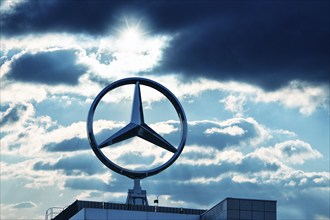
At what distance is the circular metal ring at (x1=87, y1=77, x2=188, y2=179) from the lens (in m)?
126

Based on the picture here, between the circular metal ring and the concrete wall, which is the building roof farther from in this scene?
the concrete wall

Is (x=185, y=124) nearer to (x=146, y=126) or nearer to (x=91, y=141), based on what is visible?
(x=146, y=126)

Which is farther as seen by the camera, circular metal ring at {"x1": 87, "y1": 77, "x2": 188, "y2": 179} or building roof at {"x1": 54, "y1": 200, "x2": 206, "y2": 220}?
circular metal ring at {"x1": 87, "y1": 77, "x2": 188, "y2": 179}

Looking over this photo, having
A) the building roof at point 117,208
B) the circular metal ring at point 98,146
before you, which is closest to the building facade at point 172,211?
the building roof at point 117,208

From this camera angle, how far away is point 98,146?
413 feet

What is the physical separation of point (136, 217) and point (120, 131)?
1263 cm

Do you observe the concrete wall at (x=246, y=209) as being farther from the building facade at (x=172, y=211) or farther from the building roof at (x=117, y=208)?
the building roof at (x=117, y=208)

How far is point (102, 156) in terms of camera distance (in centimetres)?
12569

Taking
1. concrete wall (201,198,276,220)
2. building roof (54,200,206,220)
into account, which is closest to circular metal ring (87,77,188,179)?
building roof (54,200,206,220)

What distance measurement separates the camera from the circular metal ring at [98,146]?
12569 centimetres

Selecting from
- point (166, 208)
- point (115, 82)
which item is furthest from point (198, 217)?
point (115, 82)

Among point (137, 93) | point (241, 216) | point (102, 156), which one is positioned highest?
point (137, 93)

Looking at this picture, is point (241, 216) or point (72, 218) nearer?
point (241, 216)

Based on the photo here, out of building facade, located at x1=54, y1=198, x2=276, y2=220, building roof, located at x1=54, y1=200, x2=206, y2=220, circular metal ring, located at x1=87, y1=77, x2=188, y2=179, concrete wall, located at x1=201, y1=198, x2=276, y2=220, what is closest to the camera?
concrete wall, located at x1=201, y1=198, x2=276, y2=220
